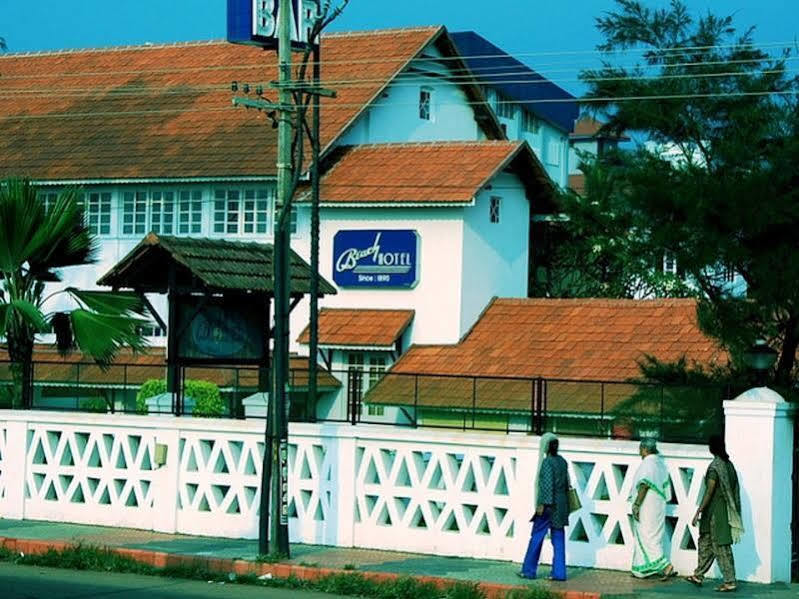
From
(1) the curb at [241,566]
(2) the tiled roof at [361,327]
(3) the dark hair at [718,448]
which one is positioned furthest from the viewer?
(2) the tiled roof at [361,327]

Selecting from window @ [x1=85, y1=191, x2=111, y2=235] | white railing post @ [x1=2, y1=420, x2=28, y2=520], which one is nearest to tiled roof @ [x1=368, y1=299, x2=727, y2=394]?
window @ [x1=85, y1=191, x2=111, y2=235]

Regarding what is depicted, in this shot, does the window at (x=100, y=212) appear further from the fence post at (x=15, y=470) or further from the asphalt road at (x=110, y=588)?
the asphalt road at (x=110, y=588)

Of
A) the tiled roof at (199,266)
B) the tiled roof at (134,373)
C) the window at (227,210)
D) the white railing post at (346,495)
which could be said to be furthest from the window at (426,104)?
the white railing post at (346,495)

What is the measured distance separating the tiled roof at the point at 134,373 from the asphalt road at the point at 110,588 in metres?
14.4

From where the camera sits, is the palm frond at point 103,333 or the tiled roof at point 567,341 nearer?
the palm frond at point 103,333

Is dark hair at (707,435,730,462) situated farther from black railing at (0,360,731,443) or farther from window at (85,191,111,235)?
window at (85,191,111,235)

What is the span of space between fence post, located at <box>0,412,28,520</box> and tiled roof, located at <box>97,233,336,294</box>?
9.32ft

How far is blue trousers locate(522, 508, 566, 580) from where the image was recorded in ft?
57.1

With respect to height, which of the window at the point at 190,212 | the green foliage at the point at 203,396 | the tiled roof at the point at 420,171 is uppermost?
the tiled roof at the point at 420,171

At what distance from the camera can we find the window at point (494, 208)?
143 ft

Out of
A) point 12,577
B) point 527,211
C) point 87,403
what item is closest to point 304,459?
point 12,577

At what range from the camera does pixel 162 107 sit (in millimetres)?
47781

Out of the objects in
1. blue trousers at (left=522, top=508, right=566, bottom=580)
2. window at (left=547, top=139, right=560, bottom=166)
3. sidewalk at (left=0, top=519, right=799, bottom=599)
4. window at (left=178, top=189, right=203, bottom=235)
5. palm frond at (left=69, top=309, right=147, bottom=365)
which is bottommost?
sidewalk at (left=0, top=519, right=799, bottom=599)

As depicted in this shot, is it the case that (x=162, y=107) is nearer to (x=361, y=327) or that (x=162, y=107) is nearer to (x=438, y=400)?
(x=361, y=327)
